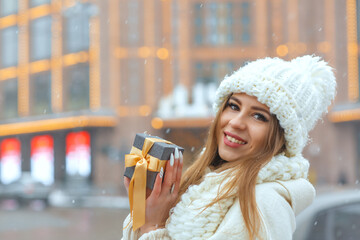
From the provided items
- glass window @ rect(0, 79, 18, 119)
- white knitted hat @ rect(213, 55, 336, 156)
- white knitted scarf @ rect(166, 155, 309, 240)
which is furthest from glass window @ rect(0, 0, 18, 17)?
white knitted scarf @ rect(166, 155, 309, 240)

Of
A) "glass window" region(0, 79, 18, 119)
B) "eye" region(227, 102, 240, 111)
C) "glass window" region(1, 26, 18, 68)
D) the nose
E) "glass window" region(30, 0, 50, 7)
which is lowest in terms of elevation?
the nose

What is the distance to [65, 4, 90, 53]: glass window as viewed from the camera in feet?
85.2

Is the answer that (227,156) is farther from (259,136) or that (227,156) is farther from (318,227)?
(318,227)

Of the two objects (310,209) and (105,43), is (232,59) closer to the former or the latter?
(105,43)

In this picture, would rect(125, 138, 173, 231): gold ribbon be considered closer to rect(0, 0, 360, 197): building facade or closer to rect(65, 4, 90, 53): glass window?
rect(0, 0, 360, 197): building facade

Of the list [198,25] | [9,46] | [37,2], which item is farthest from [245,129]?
[9,46]

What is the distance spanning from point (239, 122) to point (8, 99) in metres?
30.0

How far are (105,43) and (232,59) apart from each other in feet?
22.2

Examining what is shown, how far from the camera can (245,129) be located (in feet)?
6.36

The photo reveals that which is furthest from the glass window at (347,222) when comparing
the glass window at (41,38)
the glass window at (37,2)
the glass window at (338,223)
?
the glass window at (37,2)

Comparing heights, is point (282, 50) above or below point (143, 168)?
above

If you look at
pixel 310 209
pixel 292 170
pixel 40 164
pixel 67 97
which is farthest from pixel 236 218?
pixel 40 164

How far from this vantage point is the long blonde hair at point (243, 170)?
1687 millimetres

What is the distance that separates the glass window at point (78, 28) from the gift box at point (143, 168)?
2483 cm
